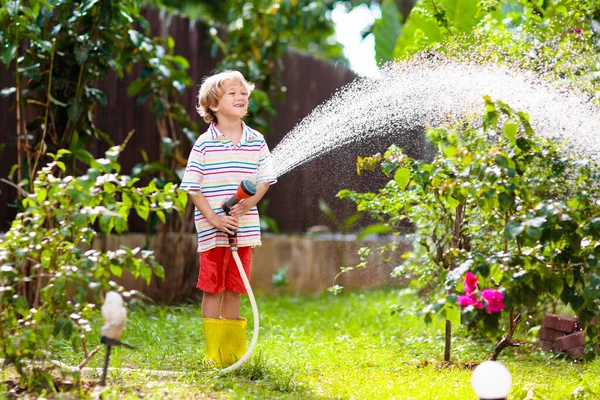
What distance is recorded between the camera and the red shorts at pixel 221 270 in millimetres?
3232

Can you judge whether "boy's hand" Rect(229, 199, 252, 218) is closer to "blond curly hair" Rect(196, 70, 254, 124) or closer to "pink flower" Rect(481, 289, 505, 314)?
"blond curly hair" Rect(196, 70, 254, 124)

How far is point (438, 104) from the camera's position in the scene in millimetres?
3510

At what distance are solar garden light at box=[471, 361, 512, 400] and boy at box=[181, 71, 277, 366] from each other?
1251 mm

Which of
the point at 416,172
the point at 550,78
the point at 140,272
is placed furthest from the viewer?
the point at 550,78

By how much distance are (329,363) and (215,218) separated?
865mm

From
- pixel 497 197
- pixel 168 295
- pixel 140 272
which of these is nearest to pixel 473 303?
pixel 497 197

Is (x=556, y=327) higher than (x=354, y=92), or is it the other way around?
(x=354, y=92)

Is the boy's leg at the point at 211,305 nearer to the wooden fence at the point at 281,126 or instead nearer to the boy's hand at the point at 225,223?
the boy's hand at the point at 225,223

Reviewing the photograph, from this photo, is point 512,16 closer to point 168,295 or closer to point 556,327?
point 556,327

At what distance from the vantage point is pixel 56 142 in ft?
14.0

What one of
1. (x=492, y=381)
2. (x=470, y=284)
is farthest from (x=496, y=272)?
(x=492, y=381)

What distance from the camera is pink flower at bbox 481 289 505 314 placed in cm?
254

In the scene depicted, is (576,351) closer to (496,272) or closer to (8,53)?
(496,272)

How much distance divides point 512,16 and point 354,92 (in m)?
1.03
